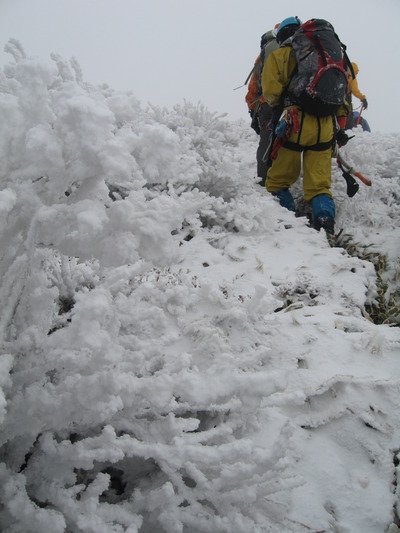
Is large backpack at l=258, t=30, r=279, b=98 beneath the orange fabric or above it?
above

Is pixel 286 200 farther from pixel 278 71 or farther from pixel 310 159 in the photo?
pixel 278 71

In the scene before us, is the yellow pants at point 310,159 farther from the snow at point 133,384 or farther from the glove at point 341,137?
the snow at point 133,384

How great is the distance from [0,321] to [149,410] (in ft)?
1.86

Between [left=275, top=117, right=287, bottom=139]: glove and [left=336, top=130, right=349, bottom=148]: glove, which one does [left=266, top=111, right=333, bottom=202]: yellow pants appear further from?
[left=336, top=130, right=349, bottom=148]: glove

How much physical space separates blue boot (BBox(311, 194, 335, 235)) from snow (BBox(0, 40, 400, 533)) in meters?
2.32

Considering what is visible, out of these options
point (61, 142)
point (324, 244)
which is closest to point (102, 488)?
point (61, 142)

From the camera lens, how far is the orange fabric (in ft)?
17.7

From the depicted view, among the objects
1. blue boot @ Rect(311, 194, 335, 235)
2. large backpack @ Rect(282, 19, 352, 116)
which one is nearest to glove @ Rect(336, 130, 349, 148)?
large backpack @ Rect(282, 19, 352, 116)

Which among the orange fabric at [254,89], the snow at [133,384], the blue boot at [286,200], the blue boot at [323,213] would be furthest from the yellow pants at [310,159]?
the snow at [133,384]

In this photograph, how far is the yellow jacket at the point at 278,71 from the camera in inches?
159

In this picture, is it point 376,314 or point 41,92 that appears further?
point 376,314

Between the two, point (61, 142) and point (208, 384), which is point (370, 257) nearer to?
point (208, 384)

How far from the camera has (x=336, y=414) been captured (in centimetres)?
162

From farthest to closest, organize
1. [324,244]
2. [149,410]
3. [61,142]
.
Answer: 1. [324,244]
2. [149,410]
3. [61,142]
